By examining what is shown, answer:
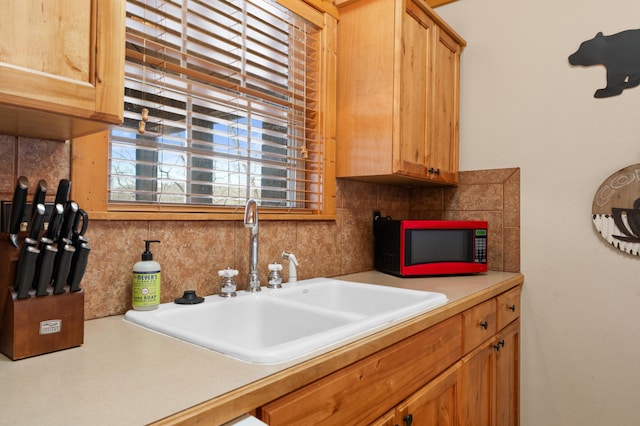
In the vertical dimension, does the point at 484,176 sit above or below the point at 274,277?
above

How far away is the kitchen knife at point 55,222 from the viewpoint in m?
0.88

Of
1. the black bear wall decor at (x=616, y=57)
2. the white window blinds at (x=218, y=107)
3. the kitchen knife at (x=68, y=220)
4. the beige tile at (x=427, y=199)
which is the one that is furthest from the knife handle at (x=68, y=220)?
the black bear wall decor at (x=616, y=57)

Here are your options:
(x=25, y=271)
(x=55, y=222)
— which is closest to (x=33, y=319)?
(x=25, y=271)

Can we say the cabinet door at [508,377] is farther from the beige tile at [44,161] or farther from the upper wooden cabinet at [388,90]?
the beige tile at [44,161]

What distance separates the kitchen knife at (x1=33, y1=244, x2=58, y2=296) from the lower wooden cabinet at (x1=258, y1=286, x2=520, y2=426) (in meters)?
0.51

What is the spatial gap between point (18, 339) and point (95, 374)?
193 mm

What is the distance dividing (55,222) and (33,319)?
0.66 feet

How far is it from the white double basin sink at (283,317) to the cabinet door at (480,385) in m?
0.37

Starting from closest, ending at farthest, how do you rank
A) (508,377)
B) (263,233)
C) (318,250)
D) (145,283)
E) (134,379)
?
(134,379), (145,283), (263,233), (318,250), (508,377)

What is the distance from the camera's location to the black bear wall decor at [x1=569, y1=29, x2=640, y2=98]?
6.56 ft

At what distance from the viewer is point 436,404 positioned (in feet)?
4.49

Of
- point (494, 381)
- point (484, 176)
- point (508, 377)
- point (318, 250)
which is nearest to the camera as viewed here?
point (494, 381)

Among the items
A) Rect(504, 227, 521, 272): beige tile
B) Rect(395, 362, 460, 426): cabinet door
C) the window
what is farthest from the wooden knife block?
Rect(504, 227, 521, 272): beige tile

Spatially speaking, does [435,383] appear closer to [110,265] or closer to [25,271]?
[110,265]
